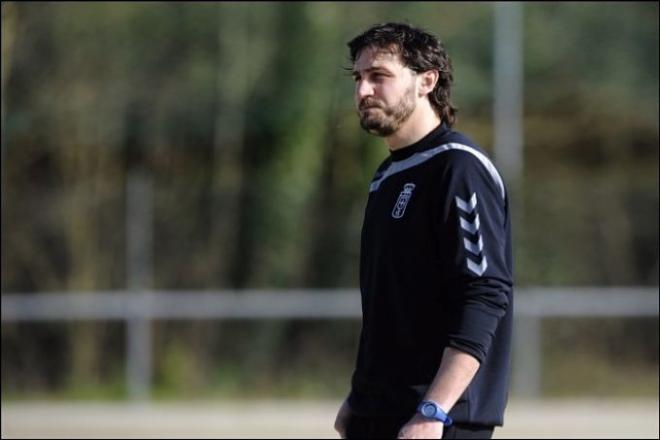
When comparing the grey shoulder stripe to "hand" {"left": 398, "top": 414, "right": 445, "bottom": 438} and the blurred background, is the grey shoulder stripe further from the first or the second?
the blurred background

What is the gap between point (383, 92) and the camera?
3193mm

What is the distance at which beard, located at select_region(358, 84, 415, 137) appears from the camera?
10.4ft

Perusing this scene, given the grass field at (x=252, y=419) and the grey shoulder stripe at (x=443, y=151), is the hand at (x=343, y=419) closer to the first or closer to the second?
the grey shoulder stripe at (x=443, y=151)

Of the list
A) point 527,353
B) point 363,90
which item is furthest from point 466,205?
point 527,353

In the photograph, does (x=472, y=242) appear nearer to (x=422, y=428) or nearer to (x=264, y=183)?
(x=422, y=428)

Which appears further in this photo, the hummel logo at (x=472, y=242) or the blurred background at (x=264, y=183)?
the blurred background at (x=264, y=183)

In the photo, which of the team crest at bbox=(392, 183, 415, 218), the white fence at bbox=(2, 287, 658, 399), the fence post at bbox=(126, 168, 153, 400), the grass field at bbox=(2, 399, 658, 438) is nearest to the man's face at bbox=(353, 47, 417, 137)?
the team crest at bbox=(392, 183, 415, 218)

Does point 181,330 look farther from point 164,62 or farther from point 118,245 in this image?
point 164,62

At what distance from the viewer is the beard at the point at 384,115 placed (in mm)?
3184

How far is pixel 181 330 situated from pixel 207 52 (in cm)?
247

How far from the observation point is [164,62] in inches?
453

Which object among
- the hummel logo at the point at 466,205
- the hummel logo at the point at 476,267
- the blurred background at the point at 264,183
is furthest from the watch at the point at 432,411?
the blurred background at the point at 264,183

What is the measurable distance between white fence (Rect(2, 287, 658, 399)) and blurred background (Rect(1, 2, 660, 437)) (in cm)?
3

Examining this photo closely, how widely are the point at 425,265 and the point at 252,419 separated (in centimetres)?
656
